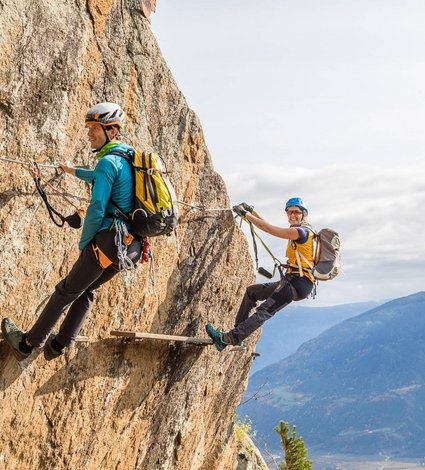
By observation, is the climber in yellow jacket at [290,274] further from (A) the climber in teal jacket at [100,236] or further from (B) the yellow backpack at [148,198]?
(A) the climber in teal jacket at [100,236]

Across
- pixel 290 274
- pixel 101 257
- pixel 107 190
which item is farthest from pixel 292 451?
pixel 107 190

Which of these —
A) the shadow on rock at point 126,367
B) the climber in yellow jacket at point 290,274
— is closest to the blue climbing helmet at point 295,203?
the climber in yellow jacket at point 290,274

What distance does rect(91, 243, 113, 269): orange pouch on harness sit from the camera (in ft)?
24.2

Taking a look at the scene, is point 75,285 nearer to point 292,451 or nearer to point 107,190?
point 107,190

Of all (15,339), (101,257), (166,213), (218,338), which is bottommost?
(15,339)

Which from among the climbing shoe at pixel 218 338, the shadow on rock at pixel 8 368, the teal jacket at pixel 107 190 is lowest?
the shadow on rock at pixel 8 368

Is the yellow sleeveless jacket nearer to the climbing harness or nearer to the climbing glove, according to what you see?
the climbing glove

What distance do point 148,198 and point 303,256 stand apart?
452cm

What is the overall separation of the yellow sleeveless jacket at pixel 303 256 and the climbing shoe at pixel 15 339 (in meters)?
5.45

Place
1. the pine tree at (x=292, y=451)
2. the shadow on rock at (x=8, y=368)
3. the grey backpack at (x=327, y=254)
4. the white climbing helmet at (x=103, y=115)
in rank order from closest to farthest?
the white climbing helmet at (x=103, y=115) < the shadow on rock at (x=8, y=368) < the grey backpack at (x=327, y=254) < the pine tree at (x=292, y=451)

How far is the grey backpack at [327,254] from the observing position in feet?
37.0

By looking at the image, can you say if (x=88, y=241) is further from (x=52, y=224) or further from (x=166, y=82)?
(x=166, y=82)

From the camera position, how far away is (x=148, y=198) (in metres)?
7.59

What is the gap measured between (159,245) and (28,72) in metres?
4.16
